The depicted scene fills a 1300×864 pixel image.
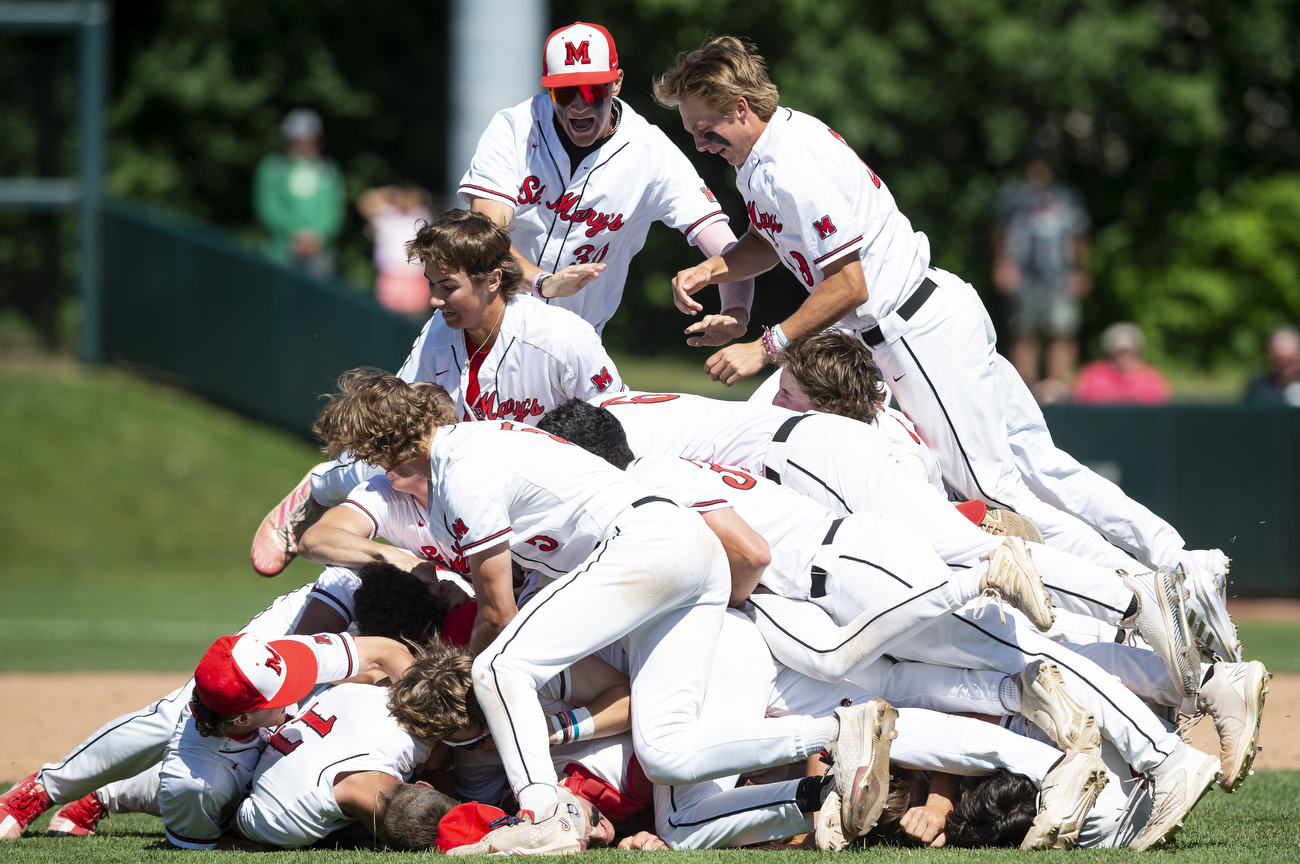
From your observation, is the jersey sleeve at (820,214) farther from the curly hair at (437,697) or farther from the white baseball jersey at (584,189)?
the curly hair at (437,697)

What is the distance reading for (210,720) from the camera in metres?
4.32

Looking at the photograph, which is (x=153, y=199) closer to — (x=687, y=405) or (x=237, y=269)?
(x=237, y=269)

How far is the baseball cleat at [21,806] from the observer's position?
4.85 meters

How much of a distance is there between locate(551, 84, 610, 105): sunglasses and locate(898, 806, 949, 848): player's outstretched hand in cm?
297

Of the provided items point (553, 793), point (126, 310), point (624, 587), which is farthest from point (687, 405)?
point (126, 310)

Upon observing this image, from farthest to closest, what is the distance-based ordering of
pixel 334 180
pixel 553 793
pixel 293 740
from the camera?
pixel 334 180
pixel 293 740
pixel 553 793

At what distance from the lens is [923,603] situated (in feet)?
13.9

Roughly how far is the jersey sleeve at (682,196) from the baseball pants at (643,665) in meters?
2.10

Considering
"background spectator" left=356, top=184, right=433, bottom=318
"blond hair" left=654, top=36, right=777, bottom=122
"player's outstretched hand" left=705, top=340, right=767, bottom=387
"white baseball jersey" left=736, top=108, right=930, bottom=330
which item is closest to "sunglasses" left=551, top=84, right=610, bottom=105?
"blond hair" left=654, top=36, right=777, bottom=122

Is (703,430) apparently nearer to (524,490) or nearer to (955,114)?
(524,490)

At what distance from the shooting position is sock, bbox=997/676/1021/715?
14.5 ft

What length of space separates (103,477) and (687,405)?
1006 centimetres

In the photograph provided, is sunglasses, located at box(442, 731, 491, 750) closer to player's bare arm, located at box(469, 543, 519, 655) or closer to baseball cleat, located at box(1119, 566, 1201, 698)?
player's bare arm, located at box(469, 543, 519, 655)

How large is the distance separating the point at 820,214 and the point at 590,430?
1.25 m
